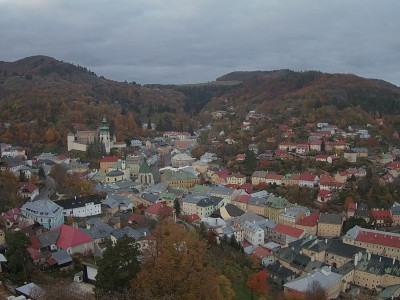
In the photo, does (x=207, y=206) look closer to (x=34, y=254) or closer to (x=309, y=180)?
(x=309, y=180)

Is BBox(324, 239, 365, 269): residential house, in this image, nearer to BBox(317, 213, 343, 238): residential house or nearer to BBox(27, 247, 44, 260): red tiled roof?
BBox(317, 213, 343, 238): residential house

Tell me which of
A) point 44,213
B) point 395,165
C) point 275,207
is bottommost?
point 275,207

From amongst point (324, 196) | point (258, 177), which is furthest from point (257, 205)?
point (258, 177)

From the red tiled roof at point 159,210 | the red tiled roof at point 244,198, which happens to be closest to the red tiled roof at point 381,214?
the red tiled roof at point 244,198

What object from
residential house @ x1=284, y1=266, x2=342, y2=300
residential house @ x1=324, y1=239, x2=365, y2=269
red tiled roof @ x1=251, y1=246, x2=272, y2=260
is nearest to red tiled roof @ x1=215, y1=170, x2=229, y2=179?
red tiled roof @ x1=251, y1=246, x2=272, y2=260

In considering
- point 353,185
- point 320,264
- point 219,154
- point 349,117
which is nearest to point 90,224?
point 320,264

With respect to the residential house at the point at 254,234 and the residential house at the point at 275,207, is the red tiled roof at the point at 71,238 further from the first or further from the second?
the residential house at the point at 275,207

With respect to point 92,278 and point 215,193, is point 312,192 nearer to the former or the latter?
point 215,193
